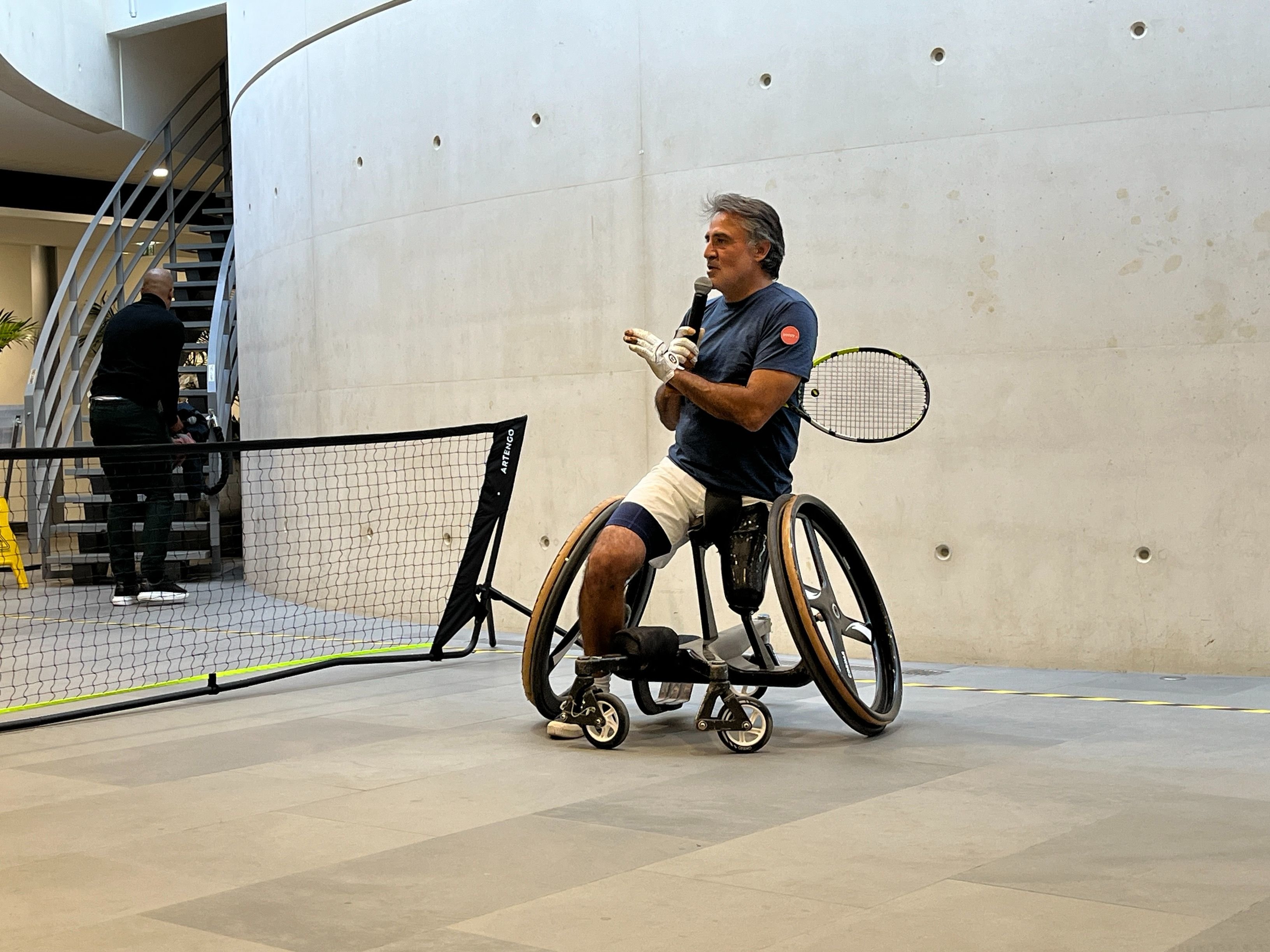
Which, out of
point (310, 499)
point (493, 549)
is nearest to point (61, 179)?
point (310, 499)

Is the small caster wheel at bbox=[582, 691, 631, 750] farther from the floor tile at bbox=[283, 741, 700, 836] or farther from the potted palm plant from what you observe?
the potted palm plant

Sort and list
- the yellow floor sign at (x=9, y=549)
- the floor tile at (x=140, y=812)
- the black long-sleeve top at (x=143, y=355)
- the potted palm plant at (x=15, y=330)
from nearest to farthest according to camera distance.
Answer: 1. the floor tile at (x=140, y=812)
2. the black long-sleeve top at (x=143, y=355)
3. the yellow floor sign at (x=9, y=549)
4. the potted palm plant at (x=15, y=330)

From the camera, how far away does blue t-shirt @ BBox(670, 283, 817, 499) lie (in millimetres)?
4434

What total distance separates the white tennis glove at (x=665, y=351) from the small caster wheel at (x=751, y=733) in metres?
1.01

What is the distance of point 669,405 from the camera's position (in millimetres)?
4637

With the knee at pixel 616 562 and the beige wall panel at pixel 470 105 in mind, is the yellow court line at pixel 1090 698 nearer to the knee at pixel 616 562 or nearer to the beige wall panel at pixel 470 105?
the knee at pixel 616 562

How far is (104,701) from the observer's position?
18.4 ft

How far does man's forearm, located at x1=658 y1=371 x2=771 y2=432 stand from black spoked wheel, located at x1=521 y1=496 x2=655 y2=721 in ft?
1.66

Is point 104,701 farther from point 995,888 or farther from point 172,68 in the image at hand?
point 172,68

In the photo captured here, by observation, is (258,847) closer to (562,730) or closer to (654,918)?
(654,918)

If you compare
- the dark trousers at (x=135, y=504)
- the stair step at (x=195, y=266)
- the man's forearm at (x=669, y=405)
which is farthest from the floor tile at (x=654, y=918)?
the stair step at (x=195, y=266)

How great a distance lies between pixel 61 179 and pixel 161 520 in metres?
10.6

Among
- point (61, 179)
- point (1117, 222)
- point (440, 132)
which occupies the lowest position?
point (1117, 222)

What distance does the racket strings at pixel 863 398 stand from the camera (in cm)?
568
